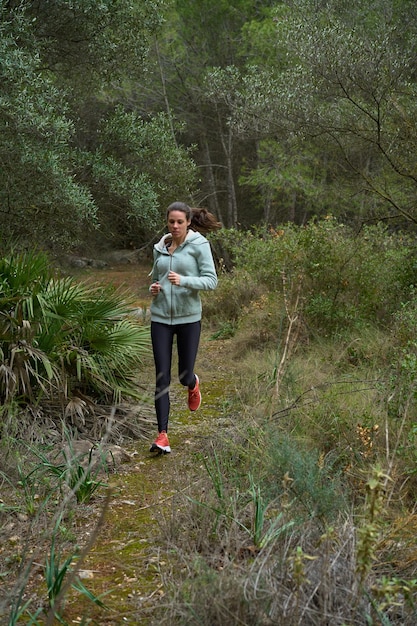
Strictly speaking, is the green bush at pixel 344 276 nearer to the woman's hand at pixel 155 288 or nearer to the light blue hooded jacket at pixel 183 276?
the light blue hooded jacket at pixel 183 276

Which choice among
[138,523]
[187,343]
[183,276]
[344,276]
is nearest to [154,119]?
[344,276]

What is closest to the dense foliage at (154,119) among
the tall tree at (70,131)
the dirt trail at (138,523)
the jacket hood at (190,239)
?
the tall tree at (70,131)

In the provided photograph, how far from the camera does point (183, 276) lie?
589cm

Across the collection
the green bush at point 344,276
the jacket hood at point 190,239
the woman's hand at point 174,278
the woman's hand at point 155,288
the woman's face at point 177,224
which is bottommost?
the green bush at point 344,276

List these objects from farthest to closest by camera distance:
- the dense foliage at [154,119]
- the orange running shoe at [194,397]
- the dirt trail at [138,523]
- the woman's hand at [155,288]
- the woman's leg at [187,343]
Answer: the dense foliage at [154,119] → the orange running shoe at [194,397] → the woman's leg at [187,343] → the woman's hand at [155,288] → the dirt trail at [138,523]

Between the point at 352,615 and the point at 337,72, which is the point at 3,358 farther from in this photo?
the point at 337,72

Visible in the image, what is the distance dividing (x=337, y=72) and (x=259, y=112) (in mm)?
2345

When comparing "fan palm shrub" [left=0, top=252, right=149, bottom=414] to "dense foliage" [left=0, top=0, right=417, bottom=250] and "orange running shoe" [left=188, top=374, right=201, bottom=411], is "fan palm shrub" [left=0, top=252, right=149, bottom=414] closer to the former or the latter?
"orange running shoe" [left=188, top=374, right=201, bottom=411]

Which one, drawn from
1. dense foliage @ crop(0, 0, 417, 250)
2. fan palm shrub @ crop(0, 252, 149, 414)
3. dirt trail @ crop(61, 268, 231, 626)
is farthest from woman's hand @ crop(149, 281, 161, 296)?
dense foliage @ crop(0, 0, 417, 250)

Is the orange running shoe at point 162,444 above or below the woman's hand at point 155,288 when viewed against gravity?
below

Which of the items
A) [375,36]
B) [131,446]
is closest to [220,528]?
[131,446]

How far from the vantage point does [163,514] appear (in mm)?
4422

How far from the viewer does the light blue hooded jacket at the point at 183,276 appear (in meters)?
5.91

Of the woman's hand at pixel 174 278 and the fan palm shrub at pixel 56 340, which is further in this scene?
the fan palm shrub at pixel 56 340
